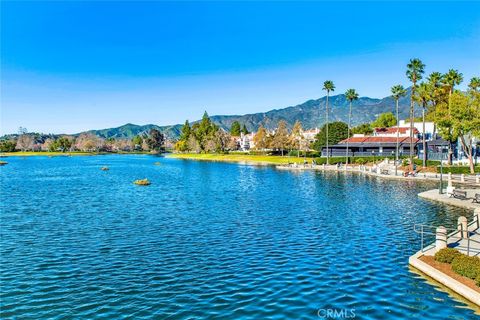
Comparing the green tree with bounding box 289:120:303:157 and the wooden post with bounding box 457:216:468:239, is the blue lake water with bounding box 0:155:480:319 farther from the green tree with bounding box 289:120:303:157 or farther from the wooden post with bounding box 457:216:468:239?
the green tree with bounding box 289:120:303:157

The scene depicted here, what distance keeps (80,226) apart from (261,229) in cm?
1544

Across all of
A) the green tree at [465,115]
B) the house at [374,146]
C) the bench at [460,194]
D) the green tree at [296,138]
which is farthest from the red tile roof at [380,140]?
the bench at [460,194]

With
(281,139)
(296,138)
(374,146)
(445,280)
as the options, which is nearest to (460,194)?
(445,280)

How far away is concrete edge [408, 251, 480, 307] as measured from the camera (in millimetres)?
16836

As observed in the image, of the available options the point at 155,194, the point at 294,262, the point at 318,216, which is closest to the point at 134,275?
the point at 294,262

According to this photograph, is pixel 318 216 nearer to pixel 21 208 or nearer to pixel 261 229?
pixel 261 229

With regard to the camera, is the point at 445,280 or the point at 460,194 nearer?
the point at 445,280

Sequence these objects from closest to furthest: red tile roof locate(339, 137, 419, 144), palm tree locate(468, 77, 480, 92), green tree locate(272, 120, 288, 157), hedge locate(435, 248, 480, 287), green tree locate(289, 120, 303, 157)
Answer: hedge locate(435, 248, 480, 287), palm tree locate(468, 77, 480, 92), red tile roof locate(339, 137, 419, 144), green tree locate(289, 120, 303, 157), green tree locate(272, 120, 288, 157)

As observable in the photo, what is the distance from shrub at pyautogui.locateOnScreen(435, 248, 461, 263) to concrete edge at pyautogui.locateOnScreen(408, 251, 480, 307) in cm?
96

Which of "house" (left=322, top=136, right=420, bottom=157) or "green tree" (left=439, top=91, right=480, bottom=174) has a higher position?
"green tree" (left=439, top=91, right=480, bottom=174)

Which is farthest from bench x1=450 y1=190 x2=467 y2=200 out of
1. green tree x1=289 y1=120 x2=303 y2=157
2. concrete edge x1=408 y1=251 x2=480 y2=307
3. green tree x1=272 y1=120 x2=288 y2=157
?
green tree x1=272 y1=120 x2=288 y2=157

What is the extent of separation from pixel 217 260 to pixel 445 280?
485 inches

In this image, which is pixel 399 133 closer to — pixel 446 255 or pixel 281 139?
pixel 281 139

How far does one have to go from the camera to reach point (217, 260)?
2344 cm
